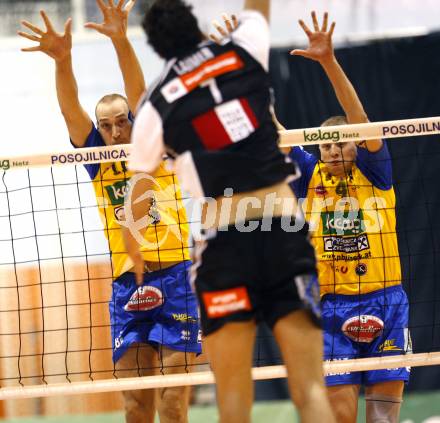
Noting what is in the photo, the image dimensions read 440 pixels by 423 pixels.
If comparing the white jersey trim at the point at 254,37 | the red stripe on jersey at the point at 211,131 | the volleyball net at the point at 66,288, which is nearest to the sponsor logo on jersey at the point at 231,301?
the red stripe on jersey at the point at 211,131

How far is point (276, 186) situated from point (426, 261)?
442cm

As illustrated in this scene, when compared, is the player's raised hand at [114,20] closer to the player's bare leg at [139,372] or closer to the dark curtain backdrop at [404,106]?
the player's bare leg at [139,372]

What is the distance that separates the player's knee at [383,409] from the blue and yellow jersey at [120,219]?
1.31m

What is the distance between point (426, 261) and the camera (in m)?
7.23

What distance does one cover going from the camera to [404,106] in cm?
738

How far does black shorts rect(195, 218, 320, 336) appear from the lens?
304 centimetres

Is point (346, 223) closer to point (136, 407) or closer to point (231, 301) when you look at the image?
point (136, 407)

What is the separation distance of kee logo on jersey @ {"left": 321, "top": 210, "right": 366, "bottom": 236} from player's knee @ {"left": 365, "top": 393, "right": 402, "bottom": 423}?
36.2 inches

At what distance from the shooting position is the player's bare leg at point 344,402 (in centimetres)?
465

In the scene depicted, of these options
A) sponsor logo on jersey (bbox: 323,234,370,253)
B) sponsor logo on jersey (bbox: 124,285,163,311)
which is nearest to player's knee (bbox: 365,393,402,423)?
sponsor logo on jersey (bbox: 323,234,370,253)

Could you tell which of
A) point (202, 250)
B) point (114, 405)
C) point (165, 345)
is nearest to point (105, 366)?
point (114, 405)

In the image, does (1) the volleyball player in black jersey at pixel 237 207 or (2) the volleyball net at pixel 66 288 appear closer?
(1) the volleyball player in black jersey at pixel 237 207

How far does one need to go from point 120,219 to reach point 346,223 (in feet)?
4.14

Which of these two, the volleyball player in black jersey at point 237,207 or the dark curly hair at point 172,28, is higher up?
the dark curly hair at point 172,28
